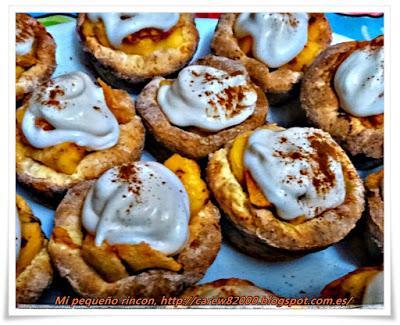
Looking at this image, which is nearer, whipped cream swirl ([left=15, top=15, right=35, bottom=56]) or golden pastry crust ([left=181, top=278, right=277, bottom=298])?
golden pastry crust ([left=181, top=278, right=277, bottom=298])

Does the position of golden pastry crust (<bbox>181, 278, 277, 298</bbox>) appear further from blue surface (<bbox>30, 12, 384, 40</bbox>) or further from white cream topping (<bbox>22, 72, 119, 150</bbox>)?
blue surface (<bbox>30, 12, 384, 40</bbox>)

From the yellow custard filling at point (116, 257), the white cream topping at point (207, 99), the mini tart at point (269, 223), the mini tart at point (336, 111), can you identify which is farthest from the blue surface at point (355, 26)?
the yellow custard filling at point (116, 257)

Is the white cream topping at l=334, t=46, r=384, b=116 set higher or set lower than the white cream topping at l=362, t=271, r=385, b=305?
higher

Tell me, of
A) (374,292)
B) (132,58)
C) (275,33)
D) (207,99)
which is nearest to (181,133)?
(207,99)

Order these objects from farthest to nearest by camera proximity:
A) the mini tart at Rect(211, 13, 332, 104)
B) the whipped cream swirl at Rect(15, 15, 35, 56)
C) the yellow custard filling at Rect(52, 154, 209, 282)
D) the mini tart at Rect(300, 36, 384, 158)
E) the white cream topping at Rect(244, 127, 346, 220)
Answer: the mini tart at Rect(211, 13, 332, 104) → the mini tart at Rect(300, 36, 384, 158) → the whipped cream swirl at Rect(15, 15, 35, 56) → the white cream topping at Rect(244, 127, 346, 220) → the yellow custard filling at Rect(52, 154, 209, 282)

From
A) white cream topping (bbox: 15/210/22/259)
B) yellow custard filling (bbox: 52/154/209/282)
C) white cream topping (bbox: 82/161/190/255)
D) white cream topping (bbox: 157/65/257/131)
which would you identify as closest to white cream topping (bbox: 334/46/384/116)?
white cream topping (bbox: 157/65/257/131)

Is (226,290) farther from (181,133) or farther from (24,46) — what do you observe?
(24,46)
